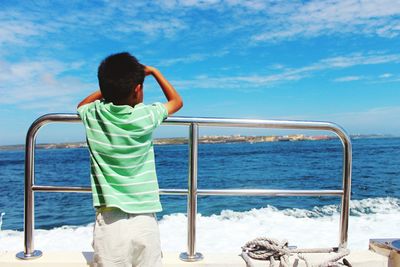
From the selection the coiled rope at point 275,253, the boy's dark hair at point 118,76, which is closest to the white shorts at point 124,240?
the boy's dark hair at point 118,76

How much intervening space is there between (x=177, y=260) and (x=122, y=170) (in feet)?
2.56

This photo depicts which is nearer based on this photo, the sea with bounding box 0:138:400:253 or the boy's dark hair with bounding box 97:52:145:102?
the boy's dark hair with bounding box 97:52:145:102

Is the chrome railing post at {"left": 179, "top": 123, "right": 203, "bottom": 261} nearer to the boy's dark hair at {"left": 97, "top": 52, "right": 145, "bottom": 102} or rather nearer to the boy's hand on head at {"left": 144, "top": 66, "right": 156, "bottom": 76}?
the boy's hand on head at {"left": 144, "top": 66, "right": 156, "bottom": 76}

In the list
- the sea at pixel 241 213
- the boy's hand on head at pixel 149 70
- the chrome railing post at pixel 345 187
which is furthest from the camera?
the sea at pixel 241 213

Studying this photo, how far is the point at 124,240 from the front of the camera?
1.27 meters

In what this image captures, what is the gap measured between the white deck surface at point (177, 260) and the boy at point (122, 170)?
0.56 metres

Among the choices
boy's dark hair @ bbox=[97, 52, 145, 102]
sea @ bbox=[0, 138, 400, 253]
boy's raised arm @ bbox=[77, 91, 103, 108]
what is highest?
boy's dark hair @ bbox=[97, 52, 145, 102]

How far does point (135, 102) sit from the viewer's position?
4.64ft

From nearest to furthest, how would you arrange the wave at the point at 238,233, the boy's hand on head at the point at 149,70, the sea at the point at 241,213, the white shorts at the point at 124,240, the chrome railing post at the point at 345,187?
the white shorts at the point at 124,240 < the boy's hand on head at the point at 149,70 < the chrome railing post at the point at 345,187 < the wave at the point at 238,233 < the sea at the point at 241,213

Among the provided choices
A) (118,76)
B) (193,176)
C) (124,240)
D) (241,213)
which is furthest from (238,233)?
(118,76)

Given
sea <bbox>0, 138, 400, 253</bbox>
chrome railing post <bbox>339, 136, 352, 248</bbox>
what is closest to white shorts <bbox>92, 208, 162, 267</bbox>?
chrome railing post <bbox>339, 136, 352, 248</bbox>

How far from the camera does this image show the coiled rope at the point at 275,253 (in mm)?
1807

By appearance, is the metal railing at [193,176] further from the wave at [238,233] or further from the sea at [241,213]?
the wave at [238,233]

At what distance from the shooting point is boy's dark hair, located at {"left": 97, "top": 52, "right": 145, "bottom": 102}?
1345mm
